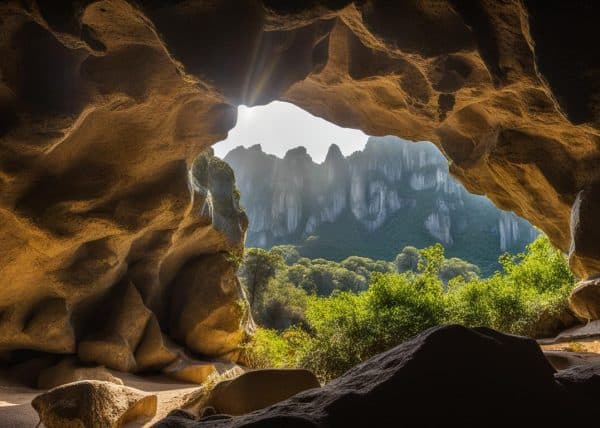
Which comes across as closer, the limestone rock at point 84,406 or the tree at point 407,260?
the limestone rock at point 84,406

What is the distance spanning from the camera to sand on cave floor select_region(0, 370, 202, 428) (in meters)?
7.04

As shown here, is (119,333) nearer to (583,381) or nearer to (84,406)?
(84,406)

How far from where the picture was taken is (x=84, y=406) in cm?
632

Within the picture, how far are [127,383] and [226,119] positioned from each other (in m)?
8.70

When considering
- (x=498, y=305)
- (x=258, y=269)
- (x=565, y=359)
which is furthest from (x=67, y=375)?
(x=258, y=269)

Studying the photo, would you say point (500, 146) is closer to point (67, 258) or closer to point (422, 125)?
point (422, 125)

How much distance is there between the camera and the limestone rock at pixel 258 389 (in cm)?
709

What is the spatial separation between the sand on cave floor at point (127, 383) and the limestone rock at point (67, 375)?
36 centimetres

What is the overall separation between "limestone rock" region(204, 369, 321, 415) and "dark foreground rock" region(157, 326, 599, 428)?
11.7 feet

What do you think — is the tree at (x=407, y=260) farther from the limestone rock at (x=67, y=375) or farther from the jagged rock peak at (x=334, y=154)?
the limestone rock at (x=67, y=375)

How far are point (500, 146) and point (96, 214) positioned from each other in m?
9.86

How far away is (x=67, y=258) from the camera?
10.4m

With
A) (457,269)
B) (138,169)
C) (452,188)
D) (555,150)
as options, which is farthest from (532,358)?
(452,188)

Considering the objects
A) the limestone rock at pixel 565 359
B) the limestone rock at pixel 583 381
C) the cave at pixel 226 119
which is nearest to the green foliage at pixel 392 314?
the limestone rock at pixel 565 359
